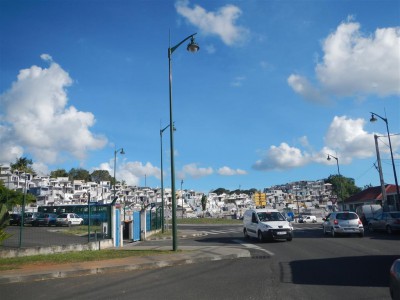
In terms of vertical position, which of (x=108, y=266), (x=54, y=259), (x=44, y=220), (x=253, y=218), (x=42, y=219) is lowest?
(x=108, y=266)

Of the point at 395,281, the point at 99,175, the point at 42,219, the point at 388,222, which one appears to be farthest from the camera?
the point at 99,175

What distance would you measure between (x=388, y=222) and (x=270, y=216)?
865 cm

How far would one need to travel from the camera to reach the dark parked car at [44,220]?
39.8 metres

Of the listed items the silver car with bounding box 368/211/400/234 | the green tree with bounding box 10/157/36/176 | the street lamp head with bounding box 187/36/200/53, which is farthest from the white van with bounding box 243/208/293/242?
the green tree with bounding box 10/157/36/176

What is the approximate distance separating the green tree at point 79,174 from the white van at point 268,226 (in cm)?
13198

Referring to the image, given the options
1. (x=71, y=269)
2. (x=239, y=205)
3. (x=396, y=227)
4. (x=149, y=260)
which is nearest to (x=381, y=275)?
(x=149, y=260)

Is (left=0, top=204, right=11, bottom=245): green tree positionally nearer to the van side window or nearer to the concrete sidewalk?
the concrete sidewalk

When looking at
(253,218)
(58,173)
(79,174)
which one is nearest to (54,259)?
(253,218)

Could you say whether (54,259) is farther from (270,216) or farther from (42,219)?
(42,219)

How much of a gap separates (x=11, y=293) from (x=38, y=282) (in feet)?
4.23

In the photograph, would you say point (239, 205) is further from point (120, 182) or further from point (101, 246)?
point (101, 246)

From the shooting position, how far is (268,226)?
64.7 ft

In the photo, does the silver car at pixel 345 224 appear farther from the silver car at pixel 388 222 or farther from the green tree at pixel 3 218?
the green tree at pixel 3 218

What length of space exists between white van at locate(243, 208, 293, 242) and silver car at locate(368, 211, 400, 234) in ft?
25.4
